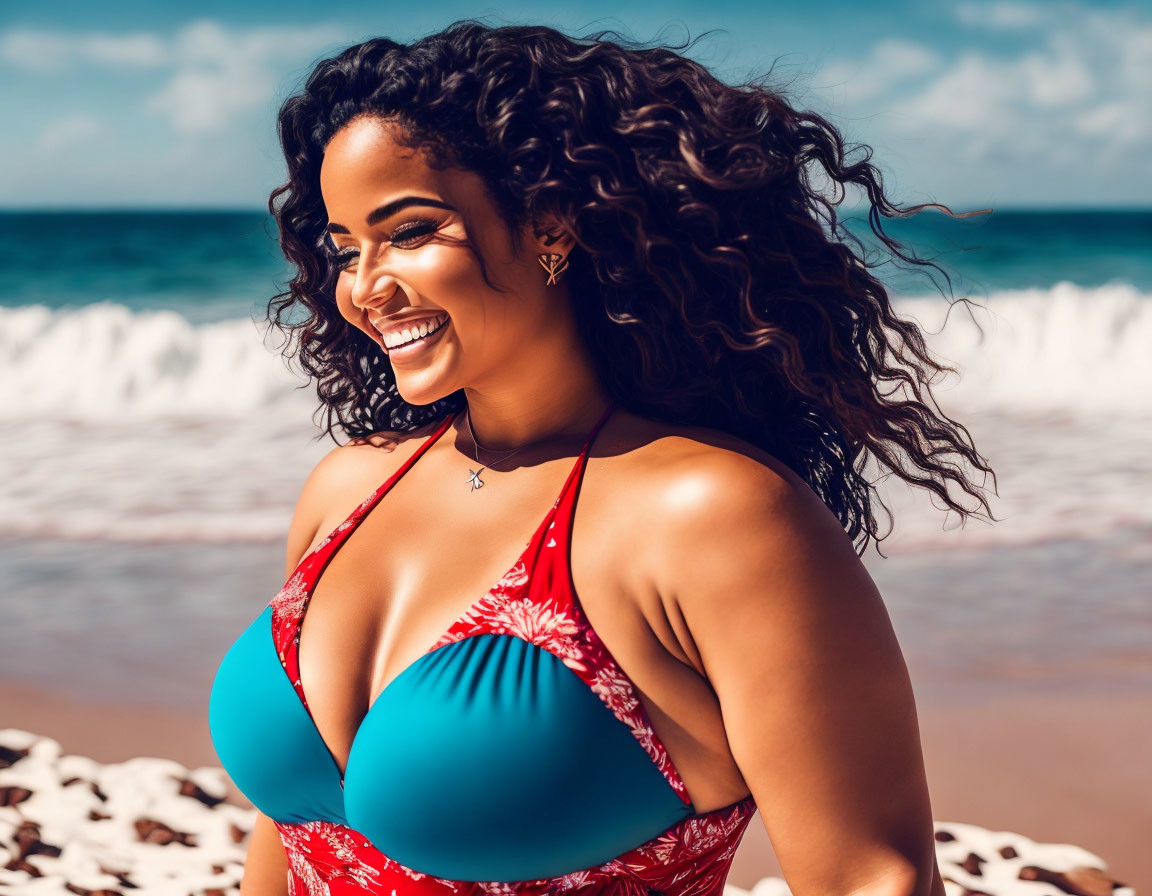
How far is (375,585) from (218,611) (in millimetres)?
4681

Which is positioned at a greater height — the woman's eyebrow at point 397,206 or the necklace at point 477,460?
the woman's eyebrow at point 397,206

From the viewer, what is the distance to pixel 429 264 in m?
1.72

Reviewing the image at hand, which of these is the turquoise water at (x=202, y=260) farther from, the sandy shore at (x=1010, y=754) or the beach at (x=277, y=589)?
the sandy shore at (x=1010, y=754)

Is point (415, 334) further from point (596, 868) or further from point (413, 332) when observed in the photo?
point (596, 868)

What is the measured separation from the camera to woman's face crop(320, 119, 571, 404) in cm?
173

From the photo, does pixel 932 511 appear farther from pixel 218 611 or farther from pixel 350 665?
pixel 350 665

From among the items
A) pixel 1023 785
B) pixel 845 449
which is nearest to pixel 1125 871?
pixel 1023 785

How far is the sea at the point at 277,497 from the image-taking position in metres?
5.39

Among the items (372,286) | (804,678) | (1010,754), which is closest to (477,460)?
(372,286)

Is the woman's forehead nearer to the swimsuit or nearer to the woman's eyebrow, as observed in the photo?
Result: the woman's eyebrow

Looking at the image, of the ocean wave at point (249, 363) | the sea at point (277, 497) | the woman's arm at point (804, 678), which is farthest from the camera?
the ocean wave at point (249, 363)

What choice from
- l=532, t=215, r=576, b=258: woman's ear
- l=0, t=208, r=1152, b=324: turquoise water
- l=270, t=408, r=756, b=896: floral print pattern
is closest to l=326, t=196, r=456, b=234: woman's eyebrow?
l=532, t=215, r=576, b=258: woman's ear

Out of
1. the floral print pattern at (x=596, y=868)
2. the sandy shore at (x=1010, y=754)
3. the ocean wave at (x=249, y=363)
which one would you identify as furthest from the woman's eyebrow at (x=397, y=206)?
the ocean wave at (x=249, y=363)

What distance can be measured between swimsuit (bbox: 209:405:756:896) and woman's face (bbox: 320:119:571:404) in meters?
0.23
